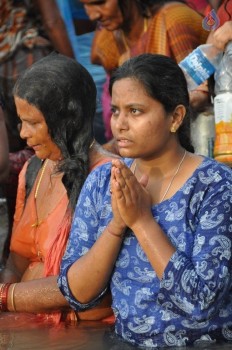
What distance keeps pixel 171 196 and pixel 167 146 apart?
226mm

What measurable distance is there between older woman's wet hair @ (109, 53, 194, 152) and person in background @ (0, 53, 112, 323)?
0.69 meters

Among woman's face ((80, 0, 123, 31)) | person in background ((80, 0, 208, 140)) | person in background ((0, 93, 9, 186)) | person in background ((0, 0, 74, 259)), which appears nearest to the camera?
person in background ((0, 93, 9, 186))

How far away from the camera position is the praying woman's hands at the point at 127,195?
3.65m

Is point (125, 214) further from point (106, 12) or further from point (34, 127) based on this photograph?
point (106, 12)

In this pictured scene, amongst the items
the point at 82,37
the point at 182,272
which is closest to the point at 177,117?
the point at 182,272

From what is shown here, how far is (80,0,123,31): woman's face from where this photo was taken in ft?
21.0

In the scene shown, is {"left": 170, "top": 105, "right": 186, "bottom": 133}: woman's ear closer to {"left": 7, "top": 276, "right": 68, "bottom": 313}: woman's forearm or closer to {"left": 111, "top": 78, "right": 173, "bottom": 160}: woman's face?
{"left": 111, "top": 78, "right": 173, "bottom": 160}: woman's face

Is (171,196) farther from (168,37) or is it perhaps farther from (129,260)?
(168,37)

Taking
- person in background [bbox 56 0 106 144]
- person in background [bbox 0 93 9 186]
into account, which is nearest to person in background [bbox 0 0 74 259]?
person in background [bbox 56 0 106 144]

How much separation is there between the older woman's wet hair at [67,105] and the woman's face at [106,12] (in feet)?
6.06

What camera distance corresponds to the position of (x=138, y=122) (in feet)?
12.4

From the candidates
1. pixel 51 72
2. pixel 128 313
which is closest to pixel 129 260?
pixel 128 313

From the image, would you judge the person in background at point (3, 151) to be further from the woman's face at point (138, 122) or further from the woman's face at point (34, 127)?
the woman's face at point (138, 122)

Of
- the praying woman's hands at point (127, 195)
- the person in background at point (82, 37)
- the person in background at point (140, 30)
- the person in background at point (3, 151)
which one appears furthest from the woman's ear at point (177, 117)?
the person in background at point (82, 37)
